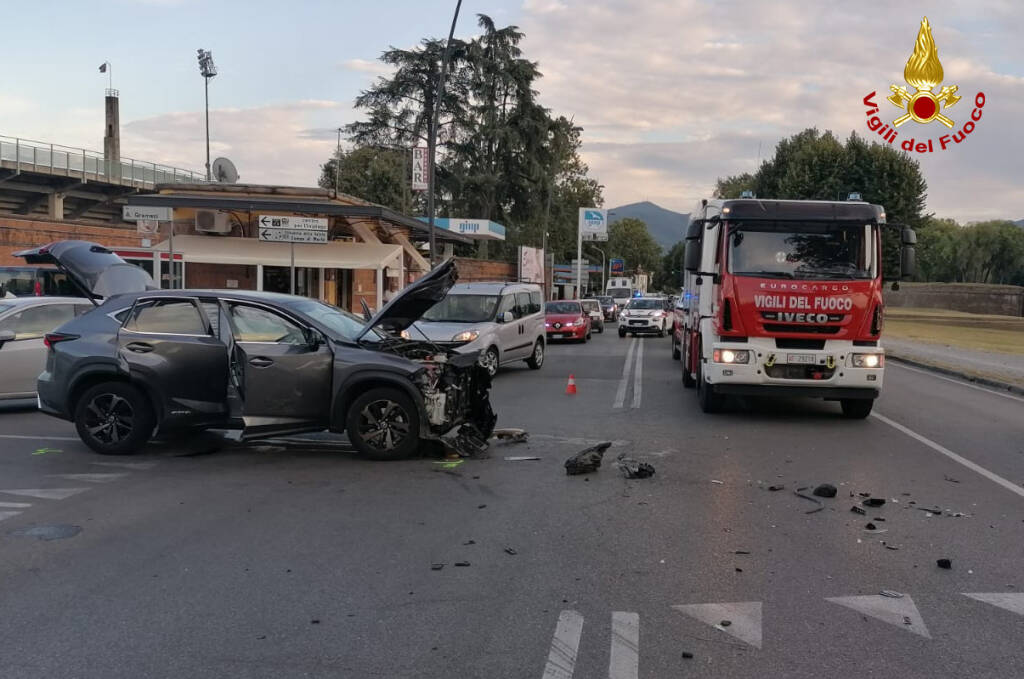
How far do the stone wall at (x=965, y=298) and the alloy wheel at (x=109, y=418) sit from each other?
7283 cm

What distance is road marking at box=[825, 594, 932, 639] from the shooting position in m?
4.21

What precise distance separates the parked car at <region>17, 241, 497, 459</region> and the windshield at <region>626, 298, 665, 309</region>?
26049 mm

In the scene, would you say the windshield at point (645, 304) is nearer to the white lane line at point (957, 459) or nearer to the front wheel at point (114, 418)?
the white lane line at point (957, 459)

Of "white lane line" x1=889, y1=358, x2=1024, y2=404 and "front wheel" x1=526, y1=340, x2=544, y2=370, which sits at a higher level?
"front wheel" x1=526, y1=340, x2=544, y2=370

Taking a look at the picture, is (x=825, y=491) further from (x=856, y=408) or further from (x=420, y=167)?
(x=420, y=167)

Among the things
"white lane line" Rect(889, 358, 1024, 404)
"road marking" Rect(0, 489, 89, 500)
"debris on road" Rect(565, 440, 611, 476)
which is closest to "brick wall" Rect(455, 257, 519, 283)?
"white lane line" Rect(889, 358, 1024, 404)

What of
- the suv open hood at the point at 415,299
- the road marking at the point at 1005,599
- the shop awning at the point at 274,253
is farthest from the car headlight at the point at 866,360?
the shop awning at the point at 274,253

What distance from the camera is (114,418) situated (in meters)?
8.23

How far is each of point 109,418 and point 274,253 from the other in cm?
2063

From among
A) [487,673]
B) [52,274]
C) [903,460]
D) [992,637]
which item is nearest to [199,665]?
[487,673]

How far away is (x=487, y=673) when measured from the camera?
362cm

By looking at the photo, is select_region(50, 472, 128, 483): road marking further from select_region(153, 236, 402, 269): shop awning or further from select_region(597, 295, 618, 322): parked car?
select_region(597, 295, 618, 322): parked car

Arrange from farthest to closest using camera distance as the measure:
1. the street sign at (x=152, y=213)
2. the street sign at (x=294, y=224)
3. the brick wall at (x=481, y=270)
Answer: the brick wall at (x=481, y=270) < the street sign at (x=294, y=224) < the street sign at (x=152, y=213)

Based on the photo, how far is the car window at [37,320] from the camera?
36.3 feet
